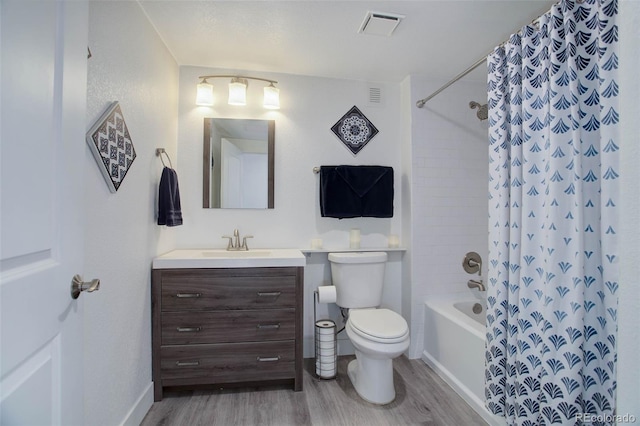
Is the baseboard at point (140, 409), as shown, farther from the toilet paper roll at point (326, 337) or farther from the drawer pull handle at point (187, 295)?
the toilet paper roll at point (326, 337)

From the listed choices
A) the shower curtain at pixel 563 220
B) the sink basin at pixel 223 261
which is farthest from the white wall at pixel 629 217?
the sink basin at pixel 223 261

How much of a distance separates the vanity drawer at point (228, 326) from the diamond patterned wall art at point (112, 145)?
3.01 feet

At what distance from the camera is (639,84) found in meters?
0.65

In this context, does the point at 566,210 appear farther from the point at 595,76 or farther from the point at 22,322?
the point at 22,322

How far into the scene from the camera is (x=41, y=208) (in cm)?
69

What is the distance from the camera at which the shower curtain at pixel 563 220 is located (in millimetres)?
1041

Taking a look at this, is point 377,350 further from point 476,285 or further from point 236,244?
point 236,244

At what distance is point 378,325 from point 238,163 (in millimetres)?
1606

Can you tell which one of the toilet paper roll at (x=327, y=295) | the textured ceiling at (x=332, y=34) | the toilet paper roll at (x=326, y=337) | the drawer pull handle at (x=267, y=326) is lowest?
the toilet paper roll at (x=326, y=337)

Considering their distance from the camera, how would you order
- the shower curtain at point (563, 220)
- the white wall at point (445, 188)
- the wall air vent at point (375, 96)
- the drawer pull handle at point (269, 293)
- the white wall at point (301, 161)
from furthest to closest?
the wall air vent at point (375, 96) < the white wall at point (445, 188) < the white wall at point (301, 161) < the drawer pull handle at point (269, 293) < the shower curtain at point (563, 220)

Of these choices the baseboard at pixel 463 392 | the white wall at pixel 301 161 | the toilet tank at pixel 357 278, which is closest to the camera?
the baseboard at pixel 463 392

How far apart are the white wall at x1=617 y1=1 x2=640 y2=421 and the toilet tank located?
1.61 metres

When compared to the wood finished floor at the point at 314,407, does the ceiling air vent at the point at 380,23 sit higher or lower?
higher

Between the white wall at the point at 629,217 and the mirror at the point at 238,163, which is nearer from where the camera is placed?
the white wall at the point at 629,217
